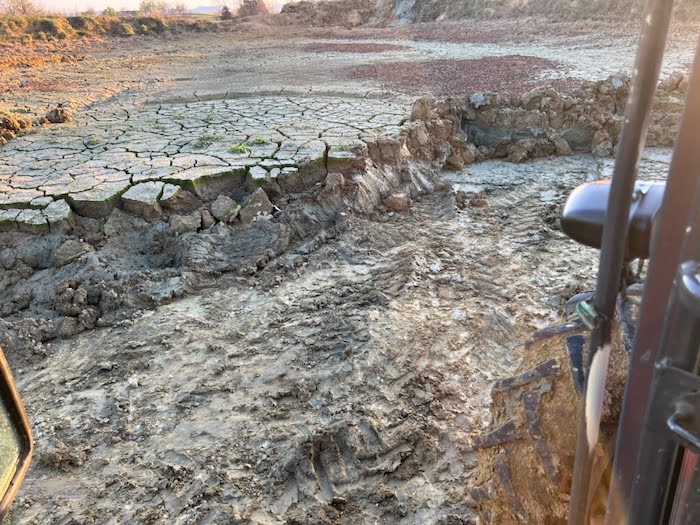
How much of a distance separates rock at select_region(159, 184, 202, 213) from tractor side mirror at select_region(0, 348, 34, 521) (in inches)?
124

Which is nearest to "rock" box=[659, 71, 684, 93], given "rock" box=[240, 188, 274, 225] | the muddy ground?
the muddy ground

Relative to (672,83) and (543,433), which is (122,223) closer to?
(543,433)

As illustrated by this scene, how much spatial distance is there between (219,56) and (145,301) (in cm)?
1102

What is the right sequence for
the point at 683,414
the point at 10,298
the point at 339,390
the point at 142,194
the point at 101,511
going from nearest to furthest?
the point at 683,414
the point at 101,511
the point at 339,390
the point at 10,298
the point at 142,194

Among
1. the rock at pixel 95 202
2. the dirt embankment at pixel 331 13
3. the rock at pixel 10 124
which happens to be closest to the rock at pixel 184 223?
the rock at pixel 95 202

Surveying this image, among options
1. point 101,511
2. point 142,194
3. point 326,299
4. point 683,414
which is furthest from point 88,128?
point 683,414

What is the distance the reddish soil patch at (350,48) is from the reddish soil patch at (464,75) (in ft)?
10.3

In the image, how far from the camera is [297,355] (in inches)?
112

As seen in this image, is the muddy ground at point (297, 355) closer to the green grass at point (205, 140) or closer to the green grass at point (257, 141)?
the green grass at point (257, 141)

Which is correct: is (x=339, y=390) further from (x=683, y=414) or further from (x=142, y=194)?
(x=142, y=194)

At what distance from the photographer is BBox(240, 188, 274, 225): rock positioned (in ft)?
13.5

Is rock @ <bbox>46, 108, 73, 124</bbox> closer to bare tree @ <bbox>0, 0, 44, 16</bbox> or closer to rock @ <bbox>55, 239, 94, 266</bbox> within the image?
rock @ <bbox>55, 239, 94, 266</bbox>

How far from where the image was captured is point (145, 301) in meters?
3.42

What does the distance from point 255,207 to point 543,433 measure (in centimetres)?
315
